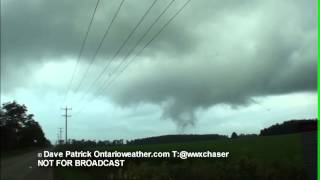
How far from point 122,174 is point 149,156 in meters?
9.47

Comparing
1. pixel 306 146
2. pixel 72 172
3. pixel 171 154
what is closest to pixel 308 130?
pixel 306 146

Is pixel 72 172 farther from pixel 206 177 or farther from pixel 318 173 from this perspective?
pixel 318 173

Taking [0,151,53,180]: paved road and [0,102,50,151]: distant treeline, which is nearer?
[0,151,53,180]: paved road

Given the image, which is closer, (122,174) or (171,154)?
(122,174)

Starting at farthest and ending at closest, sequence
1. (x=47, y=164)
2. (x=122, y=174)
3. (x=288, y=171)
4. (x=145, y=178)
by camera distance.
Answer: (x=47, y=164) < (x=122, y=174) < (x=145, y=178) < (x=288, y=171)

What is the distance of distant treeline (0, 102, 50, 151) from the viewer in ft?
321

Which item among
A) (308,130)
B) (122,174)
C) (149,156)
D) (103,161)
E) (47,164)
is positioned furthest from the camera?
(47,164)

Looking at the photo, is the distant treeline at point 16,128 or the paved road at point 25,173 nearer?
the paved road at point 25,173

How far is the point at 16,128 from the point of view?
113875mm

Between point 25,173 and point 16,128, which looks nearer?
point 25,173

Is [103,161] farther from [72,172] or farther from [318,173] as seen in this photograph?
[318,173]

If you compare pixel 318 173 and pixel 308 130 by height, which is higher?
pixel 308 130

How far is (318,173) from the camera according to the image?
49.6 ft

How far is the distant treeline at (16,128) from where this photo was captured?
9788cm
